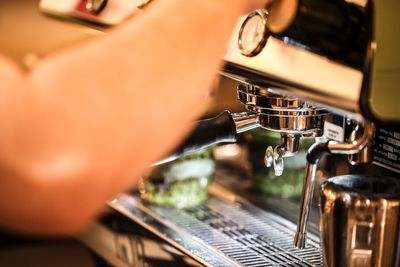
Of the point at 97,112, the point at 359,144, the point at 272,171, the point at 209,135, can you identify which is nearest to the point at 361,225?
the point at 359,144

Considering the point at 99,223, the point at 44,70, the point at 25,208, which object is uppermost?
the point at 44,70

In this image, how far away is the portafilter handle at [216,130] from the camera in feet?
3.12

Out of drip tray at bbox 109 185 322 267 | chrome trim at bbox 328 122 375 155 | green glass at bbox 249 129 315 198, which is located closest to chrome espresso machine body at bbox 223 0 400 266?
chrome trim at bbox 328 122 375 155

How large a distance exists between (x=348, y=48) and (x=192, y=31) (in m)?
0.17

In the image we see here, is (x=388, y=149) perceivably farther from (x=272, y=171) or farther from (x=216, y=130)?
(x=272, y=171)

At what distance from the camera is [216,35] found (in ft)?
2.13

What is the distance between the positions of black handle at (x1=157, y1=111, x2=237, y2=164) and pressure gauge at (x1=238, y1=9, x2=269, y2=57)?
5.3 inches

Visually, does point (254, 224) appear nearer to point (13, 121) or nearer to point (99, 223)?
point (99, 223)

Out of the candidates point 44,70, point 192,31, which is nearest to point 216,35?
point 192,31

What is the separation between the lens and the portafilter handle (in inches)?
37.4

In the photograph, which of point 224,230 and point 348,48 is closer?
point 348,48

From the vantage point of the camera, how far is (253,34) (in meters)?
0.85

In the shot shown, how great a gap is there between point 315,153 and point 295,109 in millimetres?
58

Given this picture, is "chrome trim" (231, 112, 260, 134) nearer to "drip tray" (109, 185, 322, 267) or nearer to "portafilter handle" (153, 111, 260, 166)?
"portafilter handle" (153, 111, 260, 166)
